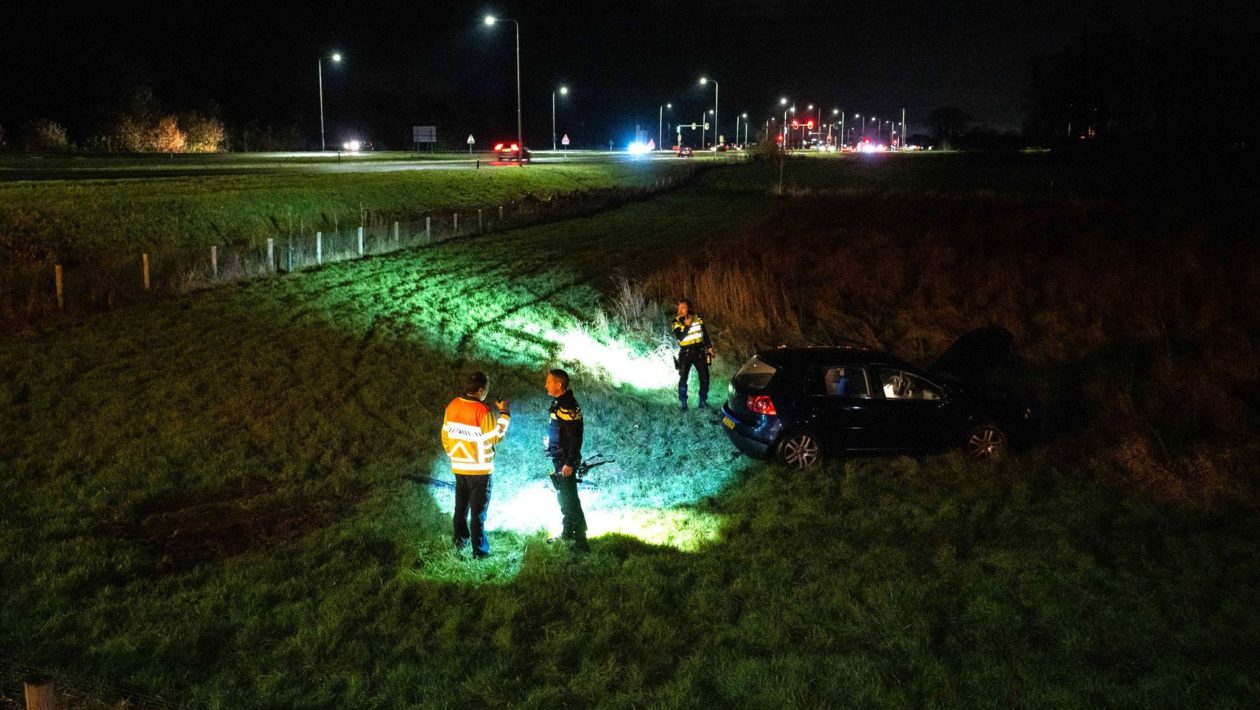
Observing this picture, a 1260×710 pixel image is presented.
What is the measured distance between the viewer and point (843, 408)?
470 inches

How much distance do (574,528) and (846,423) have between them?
431 centimetres

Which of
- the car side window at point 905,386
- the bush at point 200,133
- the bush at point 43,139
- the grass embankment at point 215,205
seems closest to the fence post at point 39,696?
the car side window at point 905,386

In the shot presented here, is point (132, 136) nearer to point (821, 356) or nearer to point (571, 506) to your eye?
point (821, 356)

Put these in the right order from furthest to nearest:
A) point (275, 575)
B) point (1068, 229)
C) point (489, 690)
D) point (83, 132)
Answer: point (83, 132), point (1068, 229), point (275, 575), point (489, 690)

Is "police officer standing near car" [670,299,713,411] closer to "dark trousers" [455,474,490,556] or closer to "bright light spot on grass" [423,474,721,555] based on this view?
"bright light spot on grass" [423,474,721,555]

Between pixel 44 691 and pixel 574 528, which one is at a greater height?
pixel 44 691

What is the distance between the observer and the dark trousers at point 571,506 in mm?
9102

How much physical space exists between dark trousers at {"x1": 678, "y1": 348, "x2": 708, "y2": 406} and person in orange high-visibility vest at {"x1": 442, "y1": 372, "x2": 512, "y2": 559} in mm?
6096

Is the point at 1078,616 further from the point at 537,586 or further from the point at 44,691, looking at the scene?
the point at 44,691

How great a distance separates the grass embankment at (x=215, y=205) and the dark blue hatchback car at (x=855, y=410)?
22213mm

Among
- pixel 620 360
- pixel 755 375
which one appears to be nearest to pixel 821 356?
pixel 755 375

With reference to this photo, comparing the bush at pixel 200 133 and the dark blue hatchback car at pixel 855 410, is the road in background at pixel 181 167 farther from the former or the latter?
the dark blue hatchback car at pixel 855 410

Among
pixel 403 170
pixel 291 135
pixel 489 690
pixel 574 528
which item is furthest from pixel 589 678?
pixel 291 135

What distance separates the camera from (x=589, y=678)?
6770mm
